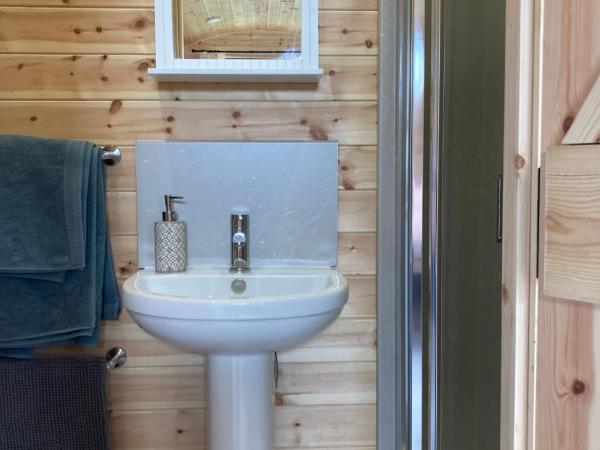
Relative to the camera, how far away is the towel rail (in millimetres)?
1394

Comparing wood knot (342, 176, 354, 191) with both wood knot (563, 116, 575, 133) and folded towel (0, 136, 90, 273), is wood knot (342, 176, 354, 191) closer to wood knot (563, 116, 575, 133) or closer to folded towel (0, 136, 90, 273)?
folded towel (0, 136, 90, 273)

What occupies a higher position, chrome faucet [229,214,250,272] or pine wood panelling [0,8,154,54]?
pine wood panelling [0,8,154,54]

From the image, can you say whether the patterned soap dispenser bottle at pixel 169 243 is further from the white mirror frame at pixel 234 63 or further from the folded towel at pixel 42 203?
the white mirror frame at pixel 234 63

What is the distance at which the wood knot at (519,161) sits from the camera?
1.94 ft

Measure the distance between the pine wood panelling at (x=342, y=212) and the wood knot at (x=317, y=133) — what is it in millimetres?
162

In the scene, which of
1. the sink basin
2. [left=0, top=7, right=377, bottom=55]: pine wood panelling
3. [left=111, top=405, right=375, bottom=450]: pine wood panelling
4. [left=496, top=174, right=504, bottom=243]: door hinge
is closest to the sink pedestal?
the sink basin

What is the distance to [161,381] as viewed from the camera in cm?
147

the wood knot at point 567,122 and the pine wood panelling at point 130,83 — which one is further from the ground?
the pine wood panelling at point 130,83

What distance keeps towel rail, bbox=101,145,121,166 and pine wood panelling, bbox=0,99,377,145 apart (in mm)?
26

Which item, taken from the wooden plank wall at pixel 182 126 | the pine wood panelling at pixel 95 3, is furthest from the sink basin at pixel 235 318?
the pine wood panelling at pixel 95 3

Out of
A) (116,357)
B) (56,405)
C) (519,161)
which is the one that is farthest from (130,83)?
(519,161)

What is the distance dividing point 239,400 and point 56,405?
51 centimetres

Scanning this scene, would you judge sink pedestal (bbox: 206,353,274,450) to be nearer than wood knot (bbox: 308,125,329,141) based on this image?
Yes

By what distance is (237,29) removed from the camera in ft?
4.46
